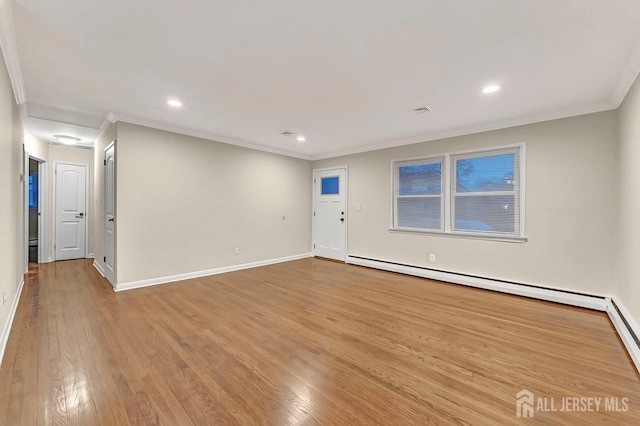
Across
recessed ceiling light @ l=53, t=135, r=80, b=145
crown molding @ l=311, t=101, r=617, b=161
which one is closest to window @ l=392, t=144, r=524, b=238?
crown molding @ l=311, t=101, r=617, b=161

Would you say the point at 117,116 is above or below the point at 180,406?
above

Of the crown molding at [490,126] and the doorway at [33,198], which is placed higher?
the crown molding at [490,126]

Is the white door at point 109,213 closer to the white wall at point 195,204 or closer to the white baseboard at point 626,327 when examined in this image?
the white wall at point 195,204

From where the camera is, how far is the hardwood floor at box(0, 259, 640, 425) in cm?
158

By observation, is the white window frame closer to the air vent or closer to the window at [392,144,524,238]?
the window at [392,144,524,238]

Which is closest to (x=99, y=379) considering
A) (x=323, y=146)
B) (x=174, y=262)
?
(x=174, y=262)

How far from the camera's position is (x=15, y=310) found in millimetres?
2975

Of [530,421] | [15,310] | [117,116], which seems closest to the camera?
[530,421]

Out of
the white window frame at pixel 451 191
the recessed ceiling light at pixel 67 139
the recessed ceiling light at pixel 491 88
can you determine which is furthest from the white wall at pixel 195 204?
the recessed ceiling light at pixel 491 88

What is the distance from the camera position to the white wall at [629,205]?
238cm

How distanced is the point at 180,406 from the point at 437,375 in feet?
5.52

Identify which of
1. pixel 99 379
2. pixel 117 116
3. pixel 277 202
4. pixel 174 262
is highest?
pixel 117 116

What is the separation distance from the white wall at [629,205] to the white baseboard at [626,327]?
5 cm

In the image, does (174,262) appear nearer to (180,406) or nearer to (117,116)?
(117,116)
